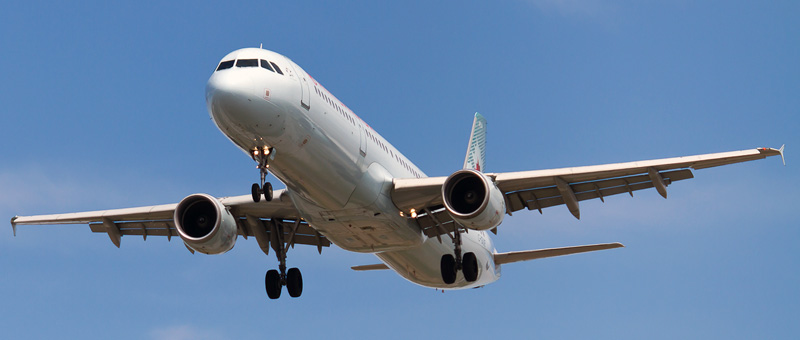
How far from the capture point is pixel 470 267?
29.7 meters

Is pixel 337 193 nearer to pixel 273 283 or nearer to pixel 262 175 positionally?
pixel 262 175

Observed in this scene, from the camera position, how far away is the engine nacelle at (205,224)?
2857cm

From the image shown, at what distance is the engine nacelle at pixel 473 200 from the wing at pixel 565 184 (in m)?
0.58

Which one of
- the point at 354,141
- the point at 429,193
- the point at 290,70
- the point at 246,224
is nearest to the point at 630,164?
the point at 429,193

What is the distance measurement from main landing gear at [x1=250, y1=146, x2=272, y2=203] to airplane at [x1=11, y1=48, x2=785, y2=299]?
2 cm

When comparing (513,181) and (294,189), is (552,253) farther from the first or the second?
(294,189)

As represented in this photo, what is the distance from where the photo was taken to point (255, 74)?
23.8m

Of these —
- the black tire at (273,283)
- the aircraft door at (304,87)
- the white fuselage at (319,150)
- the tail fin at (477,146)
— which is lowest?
the black tire at (273,283)

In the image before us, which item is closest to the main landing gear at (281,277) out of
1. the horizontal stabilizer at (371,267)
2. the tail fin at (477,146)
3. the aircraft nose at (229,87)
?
the horizontal stabilizer at (371,267)

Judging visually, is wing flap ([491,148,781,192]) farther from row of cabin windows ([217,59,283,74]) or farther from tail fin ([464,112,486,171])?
tail fin ([464,112,486,171])

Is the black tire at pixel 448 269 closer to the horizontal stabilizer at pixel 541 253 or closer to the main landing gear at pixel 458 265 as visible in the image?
the main landing gear at pixel 458 265

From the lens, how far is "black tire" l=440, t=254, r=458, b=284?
30.2 meters

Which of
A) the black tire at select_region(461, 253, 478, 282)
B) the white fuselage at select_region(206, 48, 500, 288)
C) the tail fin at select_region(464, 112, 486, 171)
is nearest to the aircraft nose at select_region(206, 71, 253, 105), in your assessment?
the white fuselage at select_region(206, 48, 500, 288)

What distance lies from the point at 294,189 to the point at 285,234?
5.49 m
